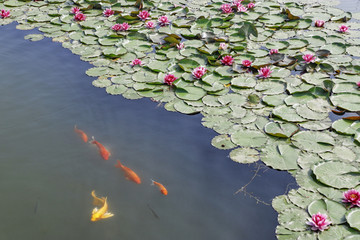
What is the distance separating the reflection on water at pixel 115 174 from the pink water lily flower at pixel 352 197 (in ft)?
1.92

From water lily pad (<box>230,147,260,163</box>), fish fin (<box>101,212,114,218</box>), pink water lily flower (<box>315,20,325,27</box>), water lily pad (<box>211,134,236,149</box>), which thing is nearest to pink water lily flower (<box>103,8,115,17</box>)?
pink water lily flower (<box>315,20,325,27</box>)

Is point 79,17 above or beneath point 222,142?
above

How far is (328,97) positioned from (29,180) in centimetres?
404

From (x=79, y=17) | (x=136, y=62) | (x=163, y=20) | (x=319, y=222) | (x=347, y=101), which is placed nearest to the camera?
(x=319, y=222)

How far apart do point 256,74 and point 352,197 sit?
8.78 feet

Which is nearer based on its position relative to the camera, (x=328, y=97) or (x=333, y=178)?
(x=333, y=178)

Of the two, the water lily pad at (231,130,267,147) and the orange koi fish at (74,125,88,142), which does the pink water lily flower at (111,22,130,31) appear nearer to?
the orange koi fish at (74,125,88,142)

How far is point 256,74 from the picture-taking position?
17.5ft

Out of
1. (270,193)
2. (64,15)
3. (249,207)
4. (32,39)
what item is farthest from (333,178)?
(64,15)

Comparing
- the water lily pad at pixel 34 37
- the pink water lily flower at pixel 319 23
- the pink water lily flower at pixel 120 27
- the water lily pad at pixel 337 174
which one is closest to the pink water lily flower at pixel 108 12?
the pink water lily flower at pixel 120 27

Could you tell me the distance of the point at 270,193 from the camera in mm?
3463

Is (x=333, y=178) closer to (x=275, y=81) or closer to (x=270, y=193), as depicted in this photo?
(x=270, y=193)

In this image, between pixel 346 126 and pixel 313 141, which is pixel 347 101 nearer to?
pixel 346 126

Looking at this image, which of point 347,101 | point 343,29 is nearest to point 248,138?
point 347,101
